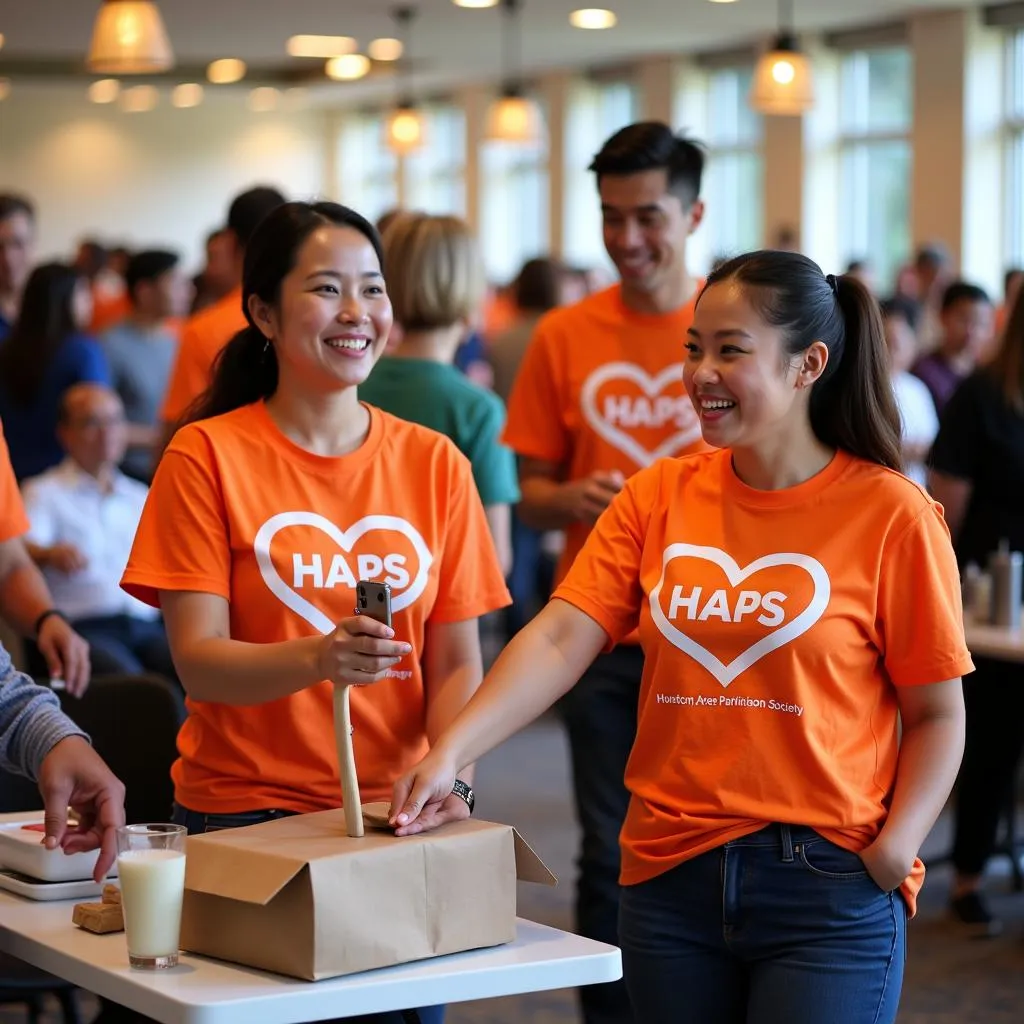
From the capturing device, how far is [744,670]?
2.06 m

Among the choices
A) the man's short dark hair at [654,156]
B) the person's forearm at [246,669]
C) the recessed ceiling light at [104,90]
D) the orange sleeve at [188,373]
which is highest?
the recessed ceiling light at [104,90]

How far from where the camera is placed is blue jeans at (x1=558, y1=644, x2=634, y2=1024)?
3.09 m

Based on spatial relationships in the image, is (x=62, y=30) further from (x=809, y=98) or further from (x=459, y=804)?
(x=459, y=804)

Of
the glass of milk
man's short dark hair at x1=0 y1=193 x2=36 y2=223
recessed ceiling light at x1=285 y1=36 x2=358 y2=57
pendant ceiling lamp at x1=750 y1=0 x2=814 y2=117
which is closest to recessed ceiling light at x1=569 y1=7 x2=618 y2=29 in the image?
recessed ceiling light at x1=285 y1=36 x2=358 y2=57

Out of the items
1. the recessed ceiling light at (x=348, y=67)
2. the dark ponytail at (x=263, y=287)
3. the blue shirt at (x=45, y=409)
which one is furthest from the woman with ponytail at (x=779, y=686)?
the recessed ceiling light at (x=348, y=67)

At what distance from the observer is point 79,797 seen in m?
2.03

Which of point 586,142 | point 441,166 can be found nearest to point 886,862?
point 586,142

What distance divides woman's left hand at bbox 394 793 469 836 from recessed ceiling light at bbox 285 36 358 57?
12285 millimetres

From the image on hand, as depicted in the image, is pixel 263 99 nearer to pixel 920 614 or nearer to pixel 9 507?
pixel 9 507

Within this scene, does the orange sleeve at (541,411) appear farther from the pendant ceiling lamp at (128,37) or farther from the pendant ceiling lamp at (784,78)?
the pendant ceiling lamp at (784,78)

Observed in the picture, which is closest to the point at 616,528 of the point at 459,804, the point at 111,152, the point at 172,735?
the point at 459,804

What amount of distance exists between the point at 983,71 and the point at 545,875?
1045 cm

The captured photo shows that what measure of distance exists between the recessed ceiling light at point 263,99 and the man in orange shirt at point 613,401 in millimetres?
14716

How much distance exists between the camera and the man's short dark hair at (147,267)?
264 inches
